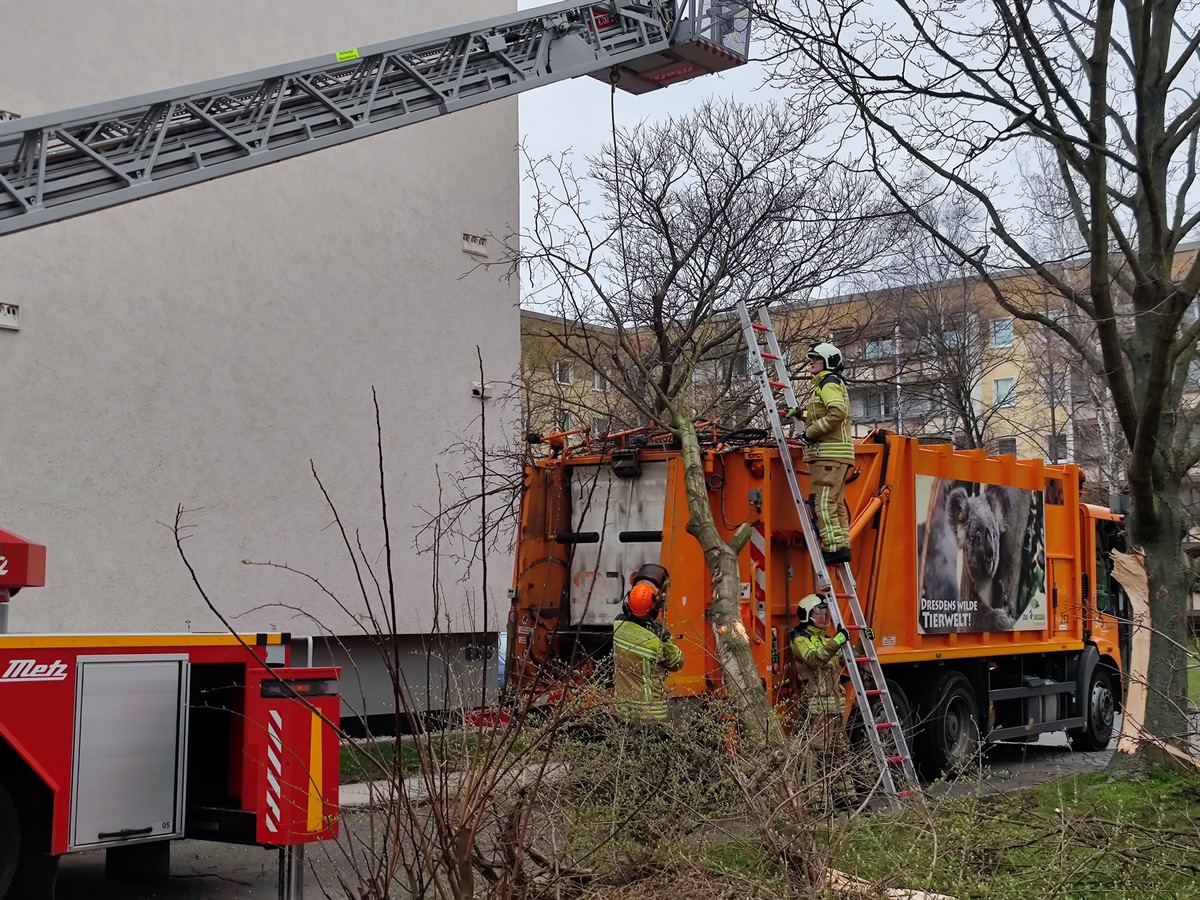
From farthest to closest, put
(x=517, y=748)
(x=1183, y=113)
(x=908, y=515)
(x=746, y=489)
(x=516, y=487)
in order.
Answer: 1. (x=516, y=487)
2. (x=908, y=515)
3. (x=746, y=489)
4. (x=1183, y=113)
5. (x=517, y=748)

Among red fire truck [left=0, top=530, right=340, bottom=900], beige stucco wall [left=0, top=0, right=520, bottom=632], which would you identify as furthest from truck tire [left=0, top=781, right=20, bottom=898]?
beige stucco wall [left=0, top=0, right=520, bottom=632]

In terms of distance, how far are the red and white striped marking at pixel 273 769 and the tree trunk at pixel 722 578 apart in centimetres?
265

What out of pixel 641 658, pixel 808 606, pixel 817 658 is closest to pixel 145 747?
pixel 641 658

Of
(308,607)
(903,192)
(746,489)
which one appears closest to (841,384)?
(746,489)

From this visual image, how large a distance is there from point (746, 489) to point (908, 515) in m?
1.53

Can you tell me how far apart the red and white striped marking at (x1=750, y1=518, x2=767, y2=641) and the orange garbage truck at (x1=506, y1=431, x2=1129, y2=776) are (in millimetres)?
11

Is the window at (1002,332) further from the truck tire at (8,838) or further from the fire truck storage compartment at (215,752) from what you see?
the truck tire at (8,838)

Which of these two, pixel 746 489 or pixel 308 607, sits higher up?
pixel 746 489

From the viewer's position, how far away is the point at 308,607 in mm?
13086

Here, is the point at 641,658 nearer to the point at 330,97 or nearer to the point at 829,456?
the point at 829,456

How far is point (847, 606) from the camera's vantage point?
364 inches

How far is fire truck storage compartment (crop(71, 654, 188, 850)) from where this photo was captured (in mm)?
6035

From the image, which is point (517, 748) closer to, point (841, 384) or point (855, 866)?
point (855, 866)

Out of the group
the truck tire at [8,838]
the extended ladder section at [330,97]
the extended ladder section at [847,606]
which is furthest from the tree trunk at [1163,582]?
the truck tire at [8,838]
